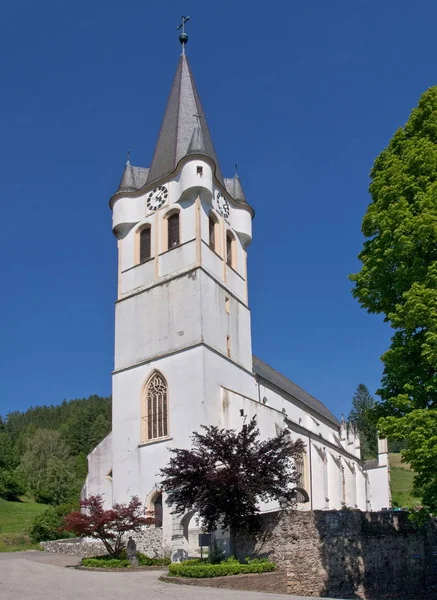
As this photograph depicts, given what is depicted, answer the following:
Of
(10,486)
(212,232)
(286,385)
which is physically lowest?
(10,486)

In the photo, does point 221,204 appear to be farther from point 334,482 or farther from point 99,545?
point 334,482

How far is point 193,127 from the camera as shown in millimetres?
39438

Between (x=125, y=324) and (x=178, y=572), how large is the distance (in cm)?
1623

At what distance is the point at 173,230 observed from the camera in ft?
117

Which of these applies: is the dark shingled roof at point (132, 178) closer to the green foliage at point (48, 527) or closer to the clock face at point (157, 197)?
the clock face at point (157, 197)

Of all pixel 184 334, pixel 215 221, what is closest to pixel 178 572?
pixel 184 334

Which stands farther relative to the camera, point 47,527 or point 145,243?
point 47,527

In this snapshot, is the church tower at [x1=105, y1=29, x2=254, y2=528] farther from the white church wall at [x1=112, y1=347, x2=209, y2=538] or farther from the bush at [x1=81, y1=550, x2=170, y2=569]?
the bush at [x1=81, y1=550, x2=170, y2=569]

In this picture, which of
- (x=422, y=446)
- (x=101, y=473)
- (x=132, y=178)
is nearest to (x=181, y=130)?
(x=132, y=178)

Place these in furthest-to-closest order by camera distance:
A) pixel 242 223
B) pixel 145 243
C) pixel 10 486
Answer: pixel 10 486, pixel 242 223, pixel 145 243

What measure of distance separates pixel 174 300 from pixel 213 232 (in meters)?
5.47

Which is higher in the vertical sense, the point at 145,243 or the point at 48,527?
the point at 145,243

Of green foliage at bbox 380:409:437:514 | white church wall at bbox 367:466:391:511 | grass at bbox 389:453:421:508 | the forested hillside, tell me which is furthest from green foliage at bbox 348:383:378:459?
green foliage at bbox 380:409:437:514

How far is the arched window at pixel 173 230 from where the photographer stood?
35.2 metres
